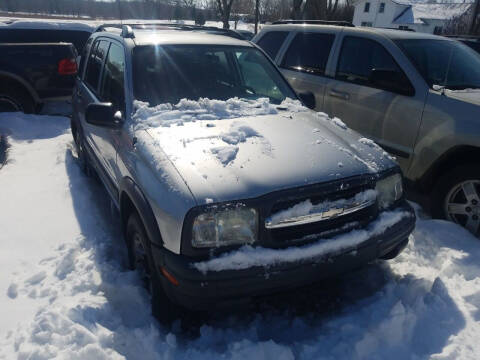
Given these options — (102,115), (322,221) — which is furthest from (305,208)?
(102,115)

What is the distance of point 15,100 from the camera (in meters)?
6.79

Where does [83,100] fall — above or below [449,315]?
above

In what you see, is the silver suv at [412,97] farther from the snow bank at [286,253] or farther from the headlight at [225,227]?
the headlight at [225,227]

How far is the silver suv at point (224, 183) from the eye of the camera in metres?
2.11

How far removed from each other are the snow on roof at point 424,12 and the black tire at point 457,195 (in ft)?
159

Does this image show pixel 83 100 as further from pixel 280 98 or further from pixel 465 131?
pixel 465 131

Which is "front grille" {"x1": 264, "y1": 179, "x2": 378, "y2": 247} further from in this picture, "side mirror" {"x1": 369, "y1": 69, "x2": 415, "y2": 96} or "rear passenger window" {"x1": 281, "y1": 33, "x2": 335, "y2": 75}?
"rear passenger window" {"x1": 281, "y1": 33, "x2": 335, "y2": 75}

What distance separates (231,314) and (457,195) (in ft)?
8.20

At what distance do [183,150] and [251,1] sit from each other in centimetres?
4786

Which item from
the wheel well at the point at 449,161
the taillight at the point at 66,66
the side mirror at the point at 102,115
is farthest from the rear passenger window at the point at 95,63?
the wheel well at the point at 449,161

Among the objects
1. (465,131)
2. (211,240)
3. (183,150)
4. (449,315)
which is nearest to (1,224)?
(183,150)

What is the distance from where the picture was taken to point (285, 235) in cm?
226

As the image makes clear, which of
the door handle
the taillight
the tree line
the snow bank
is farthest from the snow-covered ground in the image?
the tree line

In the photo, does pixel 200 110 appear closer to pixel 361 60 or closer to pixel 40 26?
pixel 361 60
